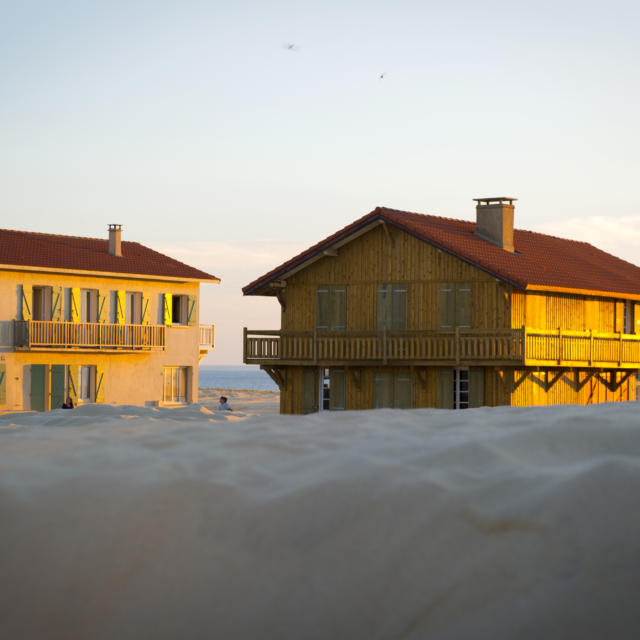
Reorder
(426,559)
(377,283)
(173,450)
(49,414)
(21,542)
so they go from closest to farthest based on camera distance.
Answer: (426,559)
(21,542)
(173,450)
(49,414)
(377,283)

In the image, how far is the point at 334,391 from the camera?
1375 inches

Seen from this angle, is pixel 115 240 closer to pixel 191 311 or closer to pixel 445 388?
pixel 191 311

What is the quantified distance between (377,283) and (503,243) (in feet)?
16.3

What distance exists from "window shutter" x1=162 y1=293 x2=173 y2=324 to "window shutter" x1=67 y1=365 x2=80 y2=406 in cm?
411

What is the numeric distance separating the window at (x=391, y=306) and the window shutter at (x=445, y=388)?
7.10ft

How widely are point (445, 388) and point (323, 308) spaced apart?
5.18 meters

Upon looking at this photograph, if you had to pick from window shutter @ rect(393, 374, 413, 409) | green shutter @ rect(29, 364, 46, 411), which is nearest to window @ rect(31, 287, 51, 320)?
green shutter @ rect(29, 364, 46, 411)

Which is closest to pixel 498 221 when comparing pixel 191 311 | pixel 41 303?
pixel 191 311

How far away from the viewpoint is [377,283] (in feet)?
115

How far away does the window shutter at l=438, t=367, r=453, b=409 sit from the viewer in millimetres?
33125

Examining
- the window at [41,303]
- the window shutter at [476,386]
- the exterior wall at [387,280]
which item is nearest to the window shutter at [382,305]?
the exterior wall at [387,280]

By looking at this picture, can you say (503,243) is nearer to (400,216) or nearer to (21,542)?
(400,216)

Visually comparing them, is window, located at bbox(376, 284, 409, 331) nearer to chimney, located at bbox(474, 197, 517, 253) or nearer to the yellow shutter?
chimney, located at bbox(474, 197, 517, 253)

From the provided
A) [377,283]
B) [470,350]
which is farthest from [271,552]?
[377,283]
